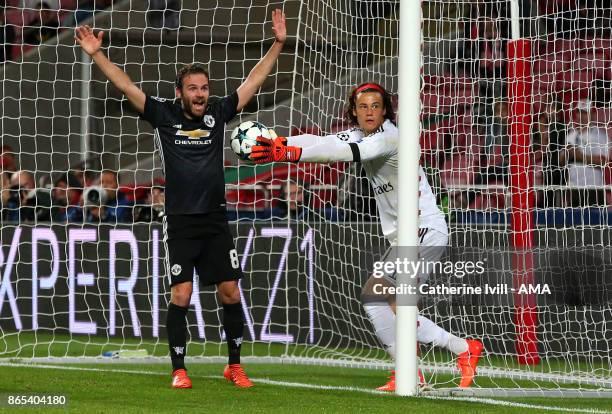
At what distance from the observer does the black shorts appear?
7.42 metres

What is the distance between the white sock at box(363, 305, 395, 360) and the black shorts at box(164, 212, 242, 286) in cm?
88

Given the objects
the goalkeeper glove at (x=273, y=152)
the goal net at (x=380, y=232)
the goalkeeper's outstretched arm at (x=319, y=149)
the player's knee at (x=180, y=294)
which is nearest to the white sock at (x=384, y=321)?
the goal net at (x=380, y=232)

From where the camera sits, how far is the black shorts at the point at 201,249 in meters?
7.42

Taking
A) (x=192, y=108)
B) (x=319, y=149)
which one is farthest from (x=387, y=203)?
(x=192, y=108)

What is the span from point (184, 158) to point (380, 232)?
10.9 feet

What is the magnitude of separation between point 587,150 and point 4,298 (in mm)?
5475

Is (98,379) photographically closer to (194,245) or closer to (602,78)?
(194,245)

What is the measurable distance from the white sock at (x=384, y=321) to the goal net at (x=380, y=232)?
0.51m

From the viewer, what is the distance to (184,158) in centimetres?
748

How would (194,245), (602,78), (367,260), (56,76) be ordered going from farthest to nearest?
(56,76) < (367,260) < (602,78) < (194,245)

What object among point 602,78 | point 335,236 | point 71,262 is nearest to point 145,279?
point 71,262

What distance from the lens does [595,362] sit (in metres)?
9.62

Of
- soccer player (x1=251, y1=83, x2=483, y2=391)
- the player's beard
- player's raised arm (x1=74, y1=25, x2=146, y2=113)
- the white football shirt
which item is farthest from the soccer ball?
player's raised arm (x1=74, y1=25, x2=146, y2=113)

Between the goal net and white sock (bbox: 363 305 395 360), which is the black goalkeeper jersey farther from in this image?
the goal net
